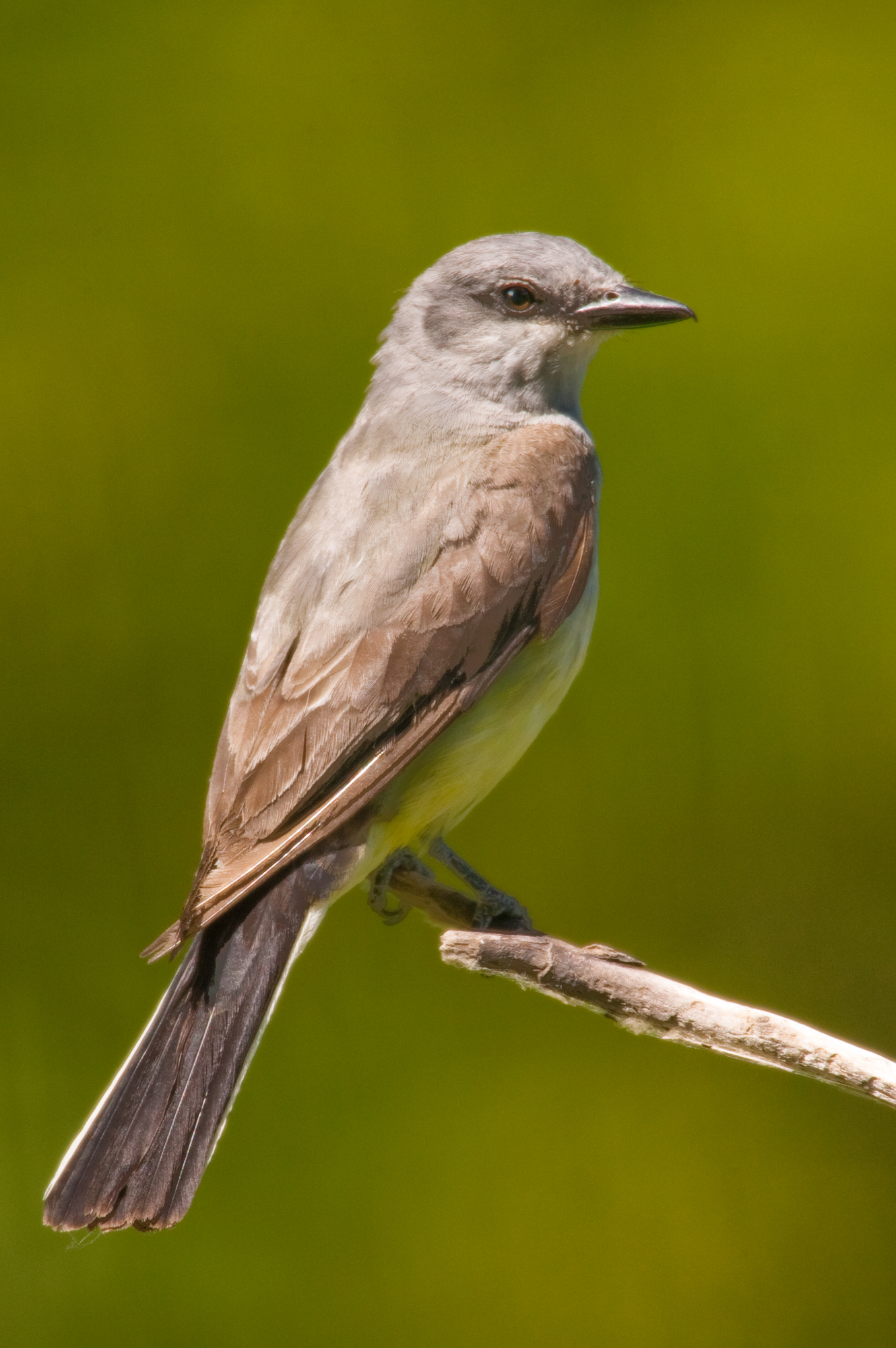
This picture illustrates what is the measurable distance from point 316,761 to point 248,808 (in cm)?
12

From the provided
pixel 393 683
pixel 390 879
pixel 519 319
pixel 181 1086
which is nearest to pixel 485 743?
pixel 393 683

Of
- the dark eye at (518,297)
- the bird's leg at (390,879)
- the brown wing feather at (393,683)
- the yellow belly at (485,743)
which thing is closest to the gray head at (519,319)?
the dark eye at (518,297)

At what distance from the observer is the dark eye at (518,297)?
2604 mm

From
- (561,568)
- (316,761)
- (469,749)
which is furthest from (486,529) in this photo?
(316,761)

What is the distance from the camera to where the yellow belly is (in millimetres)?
2281

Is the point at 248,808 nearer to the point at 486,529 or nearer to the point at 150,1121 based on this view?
the point at 150,1121

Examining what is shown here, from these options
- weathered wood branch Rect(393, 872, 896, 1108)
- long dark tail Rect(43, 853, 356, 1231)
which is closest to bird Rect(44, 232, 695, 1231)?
long dark tail Rect(43, 853, 356, 1231)

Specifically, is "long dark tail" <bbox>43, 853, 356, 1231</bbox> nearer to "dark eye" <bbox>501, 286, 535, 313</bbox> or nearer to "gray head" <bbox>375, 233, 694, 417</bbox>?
"gray head" <bbox>375, 233, 694, 417</bbox>

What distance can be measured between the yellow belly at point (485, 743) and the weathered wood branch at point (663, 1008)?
0.99ft

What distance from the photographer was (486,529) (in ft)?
7.66

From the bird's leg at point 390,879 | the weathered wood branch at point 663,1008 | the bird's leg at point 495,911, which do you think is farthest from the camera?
the bird's leg at point 390,879

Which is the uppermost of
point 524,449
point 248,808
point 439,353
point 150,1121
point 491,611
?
point 439,353

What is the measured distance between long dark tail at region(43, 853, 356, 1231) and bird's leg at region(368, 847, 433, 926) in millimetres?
474

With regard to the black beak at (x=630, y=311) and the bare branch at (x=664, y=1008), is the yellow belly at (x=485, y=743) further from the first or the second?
the black beak at (x=630, y=311)
